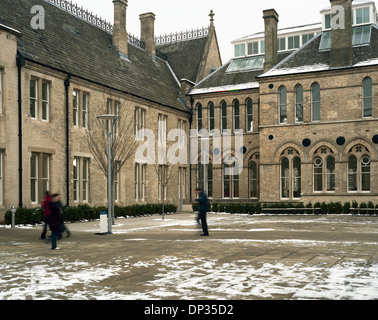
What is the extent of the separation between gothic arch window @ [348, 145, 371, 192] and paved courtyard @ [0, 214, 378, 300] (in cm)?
1711

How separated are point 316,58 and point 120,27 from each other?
1467 cm

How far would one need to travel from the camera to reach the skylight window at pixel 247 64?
1612 inches

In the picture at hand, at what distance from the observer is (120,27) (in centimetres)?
3525

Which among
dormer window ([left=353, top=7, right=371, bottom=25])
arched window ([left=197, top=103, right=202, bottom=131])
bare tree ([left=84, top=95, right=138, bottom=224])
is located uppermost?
dormer window ([left=353, top=7, right=371, bottom=25])

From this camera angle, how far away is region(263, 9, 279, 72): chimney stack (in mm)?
36375

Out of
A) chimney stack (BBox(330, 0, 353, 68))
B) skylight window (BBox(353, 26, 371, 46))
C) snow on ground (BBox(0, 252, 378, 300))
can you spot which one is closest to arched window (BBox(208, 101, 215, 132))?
chimney stack (BBox(330, 0, 353, 68))

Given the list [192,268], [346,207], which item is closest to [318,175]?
[346,207]

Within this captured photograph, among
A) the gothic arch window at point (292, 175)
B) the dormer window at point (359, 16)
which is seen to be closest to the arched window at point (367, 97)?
the gothic arch window at point (292, 175)

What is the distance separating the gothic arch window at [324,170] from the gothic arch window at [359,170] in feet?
3.93

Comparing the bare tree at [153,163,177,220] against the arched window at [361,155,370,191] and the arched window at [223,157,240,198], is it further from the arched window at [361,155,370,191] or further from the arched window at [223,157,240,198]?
the arched window at [361,155,370,191]

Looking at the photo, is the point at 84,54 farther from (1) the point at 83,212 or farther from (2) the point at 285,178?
(2) the point at 285,178

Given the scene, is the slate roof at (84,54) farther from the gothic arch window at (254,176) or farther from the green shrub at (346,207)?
the green shrub at (346,207)

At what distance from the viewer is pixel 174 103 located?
37.9 m
